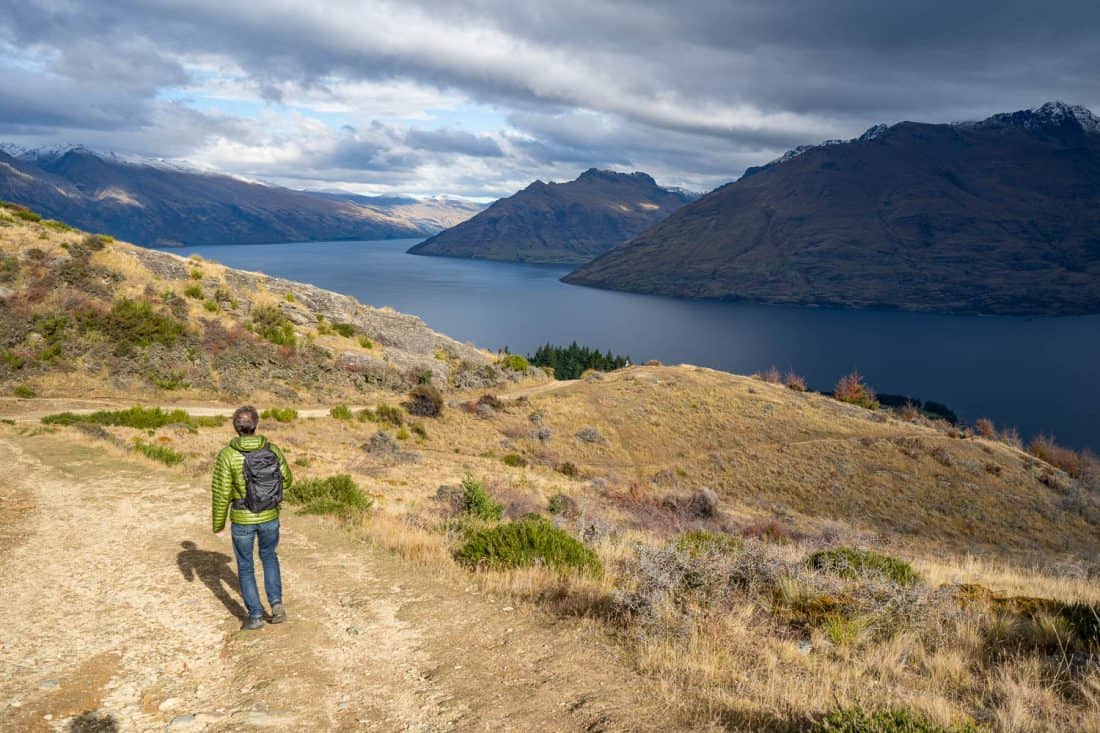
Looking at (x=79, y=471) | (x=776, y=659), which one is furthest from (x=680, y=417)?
(x=776, y=659)

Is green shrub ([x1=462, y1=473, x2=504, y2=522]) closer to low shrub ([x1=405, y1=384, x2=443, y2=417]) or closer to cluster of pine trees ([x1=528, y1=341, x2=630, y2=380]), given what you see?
low shrub ([x1=405, y1=384, x2=443, y2=417])

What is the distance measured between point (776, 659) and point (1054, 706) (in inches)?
94.5

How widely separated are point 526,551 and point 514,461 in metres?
25.7

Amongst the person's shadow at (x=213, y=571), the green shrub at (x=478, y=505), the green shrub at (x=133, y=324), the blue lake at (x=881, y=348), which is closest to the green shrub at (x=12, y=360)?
the green shrub at (x=133, y=324)

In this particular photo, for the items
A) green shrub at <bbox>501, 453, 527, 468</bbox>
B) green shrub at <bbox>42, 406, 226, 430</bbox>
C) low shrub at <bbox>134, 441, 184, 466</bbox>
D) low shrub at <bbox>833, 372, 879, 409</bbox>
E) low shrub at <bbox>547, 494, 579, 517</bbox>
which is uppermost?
low shrub at <bbox>134, 441, 184, 466</bbox>

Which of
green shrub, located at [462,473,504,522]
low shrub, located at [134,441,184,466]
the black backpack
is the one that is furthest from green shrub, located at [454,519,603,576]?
low shrub, located at [134,441,184,466]

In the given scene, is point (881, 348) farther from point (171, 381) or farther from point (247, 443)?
point (247, 443)

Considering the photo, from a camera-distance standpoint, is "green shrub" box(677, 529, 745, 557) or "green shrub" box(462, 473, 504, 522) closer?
"green shrub" box(677, 529, 745, 557)

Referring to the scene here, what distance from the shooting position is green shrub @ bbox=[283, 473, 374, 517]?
13680 millimetres

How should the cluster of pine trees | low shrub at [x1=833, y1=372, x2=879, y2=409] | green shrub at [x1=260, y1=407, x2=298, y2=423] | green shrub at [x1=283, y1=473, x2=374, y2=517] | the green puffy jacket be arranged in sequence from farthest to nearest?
the cluster of pine trees
low shrub at [x1=833, y1=372, x2=879, y2=409]
green shrub at [x1=260, y1=407, x2=298, y2=423]
green shrub at [x1=283, y1=473, x2=374, y2=517]
the green puffy jacket

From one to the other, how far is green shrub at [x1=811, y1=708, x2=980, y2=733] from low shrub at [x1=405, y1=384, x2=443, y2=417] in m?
36.8

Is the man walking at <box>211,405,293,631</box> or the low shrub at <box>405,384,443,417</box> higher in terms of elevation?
the man walking at <box>211,405,293,631</box>

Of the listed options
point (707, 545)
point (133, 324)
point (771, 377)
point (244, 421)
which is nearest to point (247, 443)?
point (244, 421)

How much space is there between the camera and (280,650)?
22.7 ft
